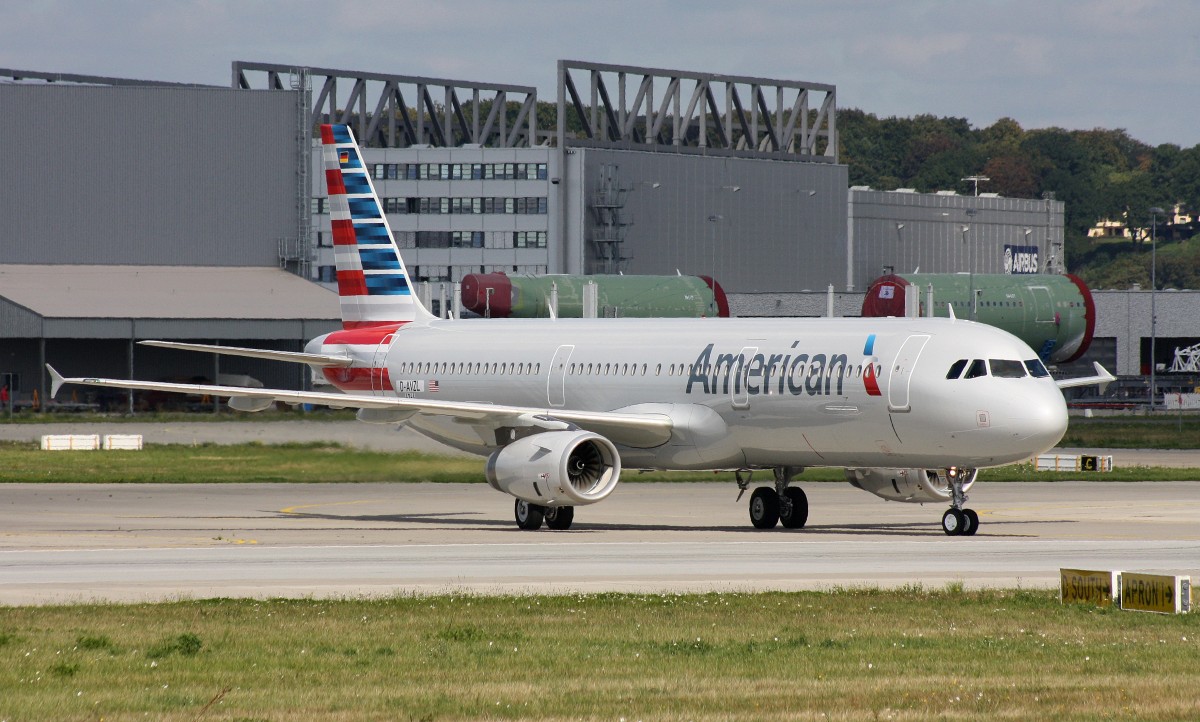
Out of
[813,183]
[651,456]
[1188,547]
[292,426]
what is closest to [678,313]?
[813,183]

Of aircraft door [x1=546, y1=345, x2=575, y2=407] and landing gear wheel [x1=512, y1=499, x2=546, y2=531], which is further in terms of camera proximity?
aircraft door [x1=546, y1=345, x2=575, y2=407]

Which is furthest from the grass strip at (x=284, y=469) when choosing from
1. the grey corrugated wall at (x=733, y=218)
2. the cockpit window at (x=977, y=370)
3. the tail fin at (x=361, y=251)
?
the grey corrugated wall at (x=733, y=218)

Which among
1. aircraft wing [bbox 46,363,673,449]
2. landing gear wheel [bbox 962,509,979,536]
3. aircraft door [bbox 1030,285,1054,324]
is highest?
aircraft door [bbox 1030,285,1054,324]

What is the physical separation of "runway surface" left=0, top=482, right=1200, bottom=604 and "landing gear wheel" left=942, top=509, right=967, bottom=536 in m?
0.25

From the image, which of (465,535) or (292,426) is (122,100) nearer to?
(292,426)

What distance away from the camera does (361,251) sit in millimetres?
45250

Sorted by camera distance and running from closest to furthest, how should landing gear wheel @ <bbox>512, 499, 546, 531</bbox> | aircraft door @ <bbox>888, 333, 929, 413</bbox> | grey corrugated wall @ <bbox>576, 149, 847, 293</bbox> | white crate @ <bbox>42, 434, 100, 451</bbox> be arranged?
aircraft door @ <bbox>888, 333, 929, 413</bbox>, landing gear wheel @ <bbox>512, 499, 546, 531</bbox>, white crate @ <bbox>42, 434, 100, 451</bbox>, grey corrugated wall @ <bbox>576, 149, 847, 293</bbox>

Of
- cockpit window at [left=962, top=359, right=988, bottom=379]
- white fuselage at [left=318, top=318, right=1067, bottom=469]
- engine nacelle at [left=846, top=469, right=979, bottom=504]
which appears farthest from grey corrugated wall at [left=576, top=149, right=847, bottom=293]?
cockpit window at [left=962, top=359, right=988, bottom=379]

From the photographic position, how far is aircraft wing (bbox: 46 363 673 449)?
3484 cm

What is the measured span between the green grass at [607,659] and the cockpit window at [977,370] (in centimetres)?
1031

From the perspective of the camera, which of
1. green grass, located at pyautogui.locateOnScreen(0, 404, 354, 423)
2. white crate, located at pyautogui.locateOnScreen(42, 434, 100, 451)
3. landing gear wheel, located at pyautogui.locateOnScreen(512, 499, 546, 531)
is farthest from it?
green grass, located at pyautogui.locateOnScreen(0, 404, 354, 423)

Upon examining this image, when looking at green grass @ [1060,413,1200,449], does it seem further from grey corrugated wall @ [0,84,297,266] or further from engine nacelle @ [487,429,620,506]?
grey corrugated wall @ [0,84,297,266]

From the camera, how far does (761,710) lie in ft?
46.4

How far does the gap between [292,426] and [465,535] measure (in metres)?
27.5
